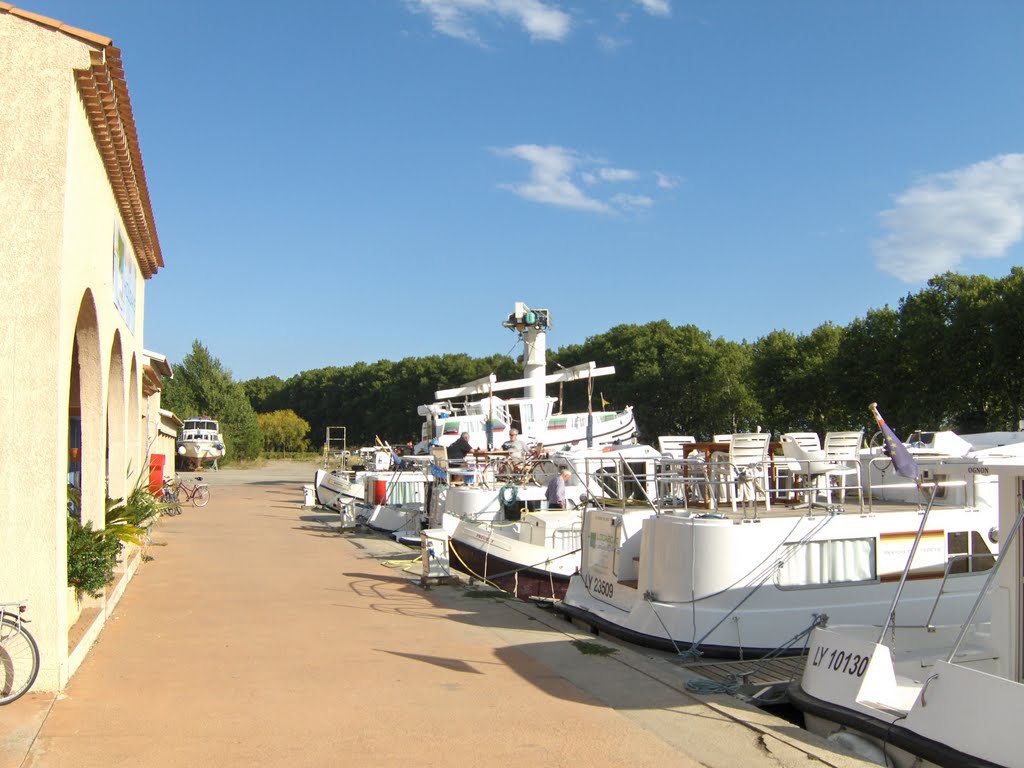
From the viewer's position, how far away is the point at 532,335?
39.0m

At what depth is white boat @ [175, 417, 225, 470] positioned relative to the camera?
5312cm

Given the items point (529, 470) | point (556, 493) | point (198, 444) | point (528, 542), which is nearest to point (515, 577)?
point (528, 542)

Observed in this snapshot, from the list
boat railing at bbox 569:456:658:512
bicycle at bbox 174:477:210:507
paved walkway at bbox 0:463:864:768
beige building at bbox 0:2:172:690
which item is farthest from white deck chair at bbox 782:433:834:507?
bicycle at bbox 174:477:210:507

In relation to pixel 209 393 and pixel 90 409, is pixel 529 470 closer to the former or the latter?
pixel 90 409

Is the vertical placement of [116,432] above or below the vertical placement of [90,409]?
below

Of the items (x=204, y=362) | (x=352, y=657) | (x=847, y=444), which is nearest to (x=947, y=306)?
(x=847, y=444)

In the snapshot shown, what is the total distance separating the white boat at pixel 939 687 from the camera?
583 centimetres

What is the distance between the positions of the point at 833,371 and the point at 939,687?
3959 centimetres

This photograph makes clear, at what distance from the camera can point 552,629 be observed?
11.1m

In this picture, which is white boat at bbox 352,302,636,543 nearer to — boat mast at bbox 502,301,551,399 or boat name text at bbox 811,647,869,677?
boat mast at bbox 502,301,551,399

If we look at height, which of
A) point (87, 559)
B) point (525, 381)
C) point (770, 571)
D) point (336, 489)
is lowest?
point (336, 489)

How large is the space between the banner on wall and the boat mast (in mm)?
25339

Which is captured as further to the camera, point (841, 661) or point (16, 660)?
point (841, 661)

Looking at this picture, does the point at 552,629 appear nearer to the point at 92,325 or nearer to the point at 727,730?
the point at 727,730
